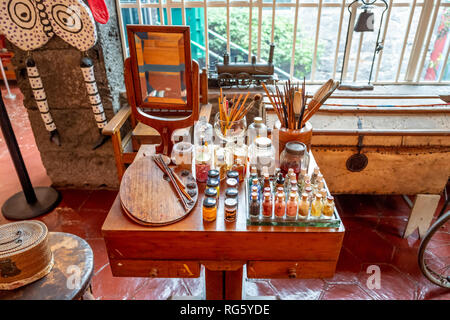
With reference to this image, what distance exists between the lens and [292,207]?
1511mm

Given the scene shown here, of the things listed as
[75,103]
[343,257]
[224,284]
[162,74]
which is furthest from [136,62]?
[343,257]

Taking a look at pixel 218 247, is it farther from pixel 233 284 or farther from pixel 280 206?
pixel 233 284

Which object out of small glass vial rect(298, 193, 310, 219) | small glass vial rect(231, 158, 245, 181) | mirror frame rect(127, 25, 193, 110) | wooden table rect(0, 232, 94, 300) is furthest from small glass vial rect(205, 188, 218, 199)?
wooden table rect(0, 232, 94, 300)

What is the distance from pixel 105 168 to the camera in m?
3.55

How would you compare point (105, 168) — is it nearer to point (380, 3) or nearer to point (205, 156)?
point (205, 156)

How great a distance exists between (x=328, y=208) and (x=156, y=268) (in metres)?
0.84

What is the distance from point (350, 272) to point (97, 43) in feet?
9.26

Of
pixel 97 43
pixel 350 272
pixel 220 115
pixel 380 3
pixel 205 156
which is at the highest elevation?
pixel 380 3

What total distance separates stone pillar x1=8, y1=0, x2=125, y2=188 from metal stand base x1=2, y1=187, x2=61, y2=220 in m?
0.22

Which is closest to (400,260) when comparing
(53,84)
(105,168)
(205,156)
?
(205,156)

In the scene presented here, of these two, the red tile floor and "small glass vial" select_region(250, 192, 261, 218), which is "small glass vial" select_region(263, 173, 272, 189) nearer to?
"small glass vial" select_region(250, 192, 261, 218)

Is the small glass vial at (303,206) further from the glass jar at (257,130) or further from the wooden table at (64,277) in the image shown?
the wooden table at (64,277)

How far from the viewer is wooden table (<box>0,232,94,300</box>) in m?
1.67

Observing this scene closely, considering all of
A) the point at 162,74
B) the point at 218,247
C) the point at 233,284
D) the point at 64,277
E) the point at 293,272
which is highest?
the point at 162,74
